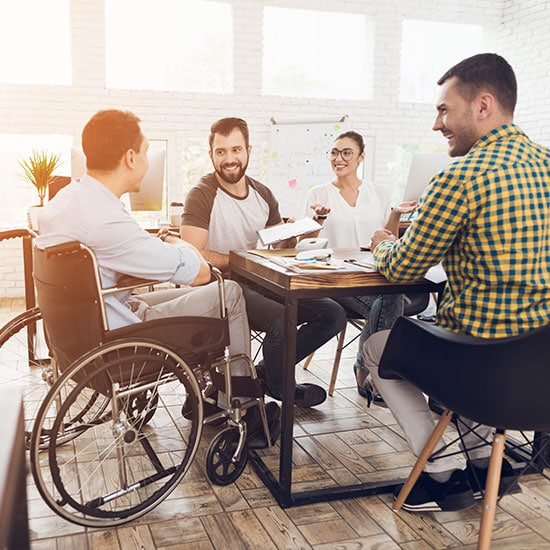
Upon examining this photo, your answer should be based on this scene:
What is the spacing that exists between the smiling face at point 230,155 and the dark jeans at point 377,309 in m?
0.71

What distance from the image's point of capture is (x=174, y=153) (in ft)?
17.6

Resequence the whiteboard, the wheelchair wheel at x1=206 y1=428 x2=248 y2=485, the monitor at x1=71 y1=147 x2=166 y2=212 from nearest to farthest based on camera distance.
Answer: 1. the wheelchair wheel at x1=206 y1=428 x2=248 y2=485
2. the monitor at x1=71 y1=147 x2=166 y2=212
3. the whiteboard

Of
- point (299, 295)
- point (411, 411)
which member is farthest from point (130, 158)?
point (411, 411)

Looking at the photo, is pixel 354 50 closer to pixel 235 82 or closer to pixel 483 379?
pixel 235 82

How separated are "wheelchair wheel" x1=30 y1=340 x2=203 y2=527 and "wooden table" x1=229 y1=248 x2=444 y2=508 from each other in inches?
10.8

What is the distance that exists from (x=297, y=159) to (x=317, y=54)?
1.08 m

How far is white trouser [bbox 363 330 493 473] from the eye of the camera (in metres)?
1.83

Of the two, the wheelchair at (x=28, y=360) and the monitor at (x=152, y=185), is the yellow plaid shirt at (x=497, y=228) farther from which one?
the monitor at (x=152, y=185)

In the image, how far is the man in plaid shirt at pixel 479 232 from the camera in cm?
157

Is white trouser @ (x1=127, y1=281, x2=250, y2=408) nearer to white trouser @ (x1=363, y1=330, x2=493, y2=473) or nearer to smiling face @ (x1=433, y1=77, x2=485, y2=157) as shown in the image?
white trouser @ (x1=363, y1=330, x2=493, y2=473)

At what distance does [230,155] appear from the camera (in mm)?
2588

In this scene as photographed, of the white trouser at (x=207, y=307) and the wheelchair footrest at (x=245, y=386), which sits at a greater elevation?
the white trouser at (x=207, y=307)

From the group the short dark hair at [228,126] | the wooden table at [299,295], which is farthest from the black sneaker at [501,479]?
the short dark hair at [228,126]

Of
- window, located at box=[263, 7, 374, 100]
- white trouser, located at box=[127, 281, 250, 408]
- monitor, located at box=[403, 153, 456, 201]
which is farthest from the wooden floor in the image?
window, located at box=[263, 7, 374, 100]
